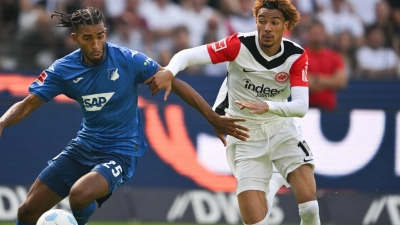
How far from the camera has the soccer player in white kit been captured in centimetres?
733

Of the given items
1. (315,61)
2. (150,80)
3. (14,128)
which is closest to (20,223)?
(150,80)

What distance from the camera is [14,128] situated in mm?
10906

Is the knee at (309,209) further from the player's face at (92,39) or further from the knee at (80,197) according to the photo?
the player's face at (92,39)

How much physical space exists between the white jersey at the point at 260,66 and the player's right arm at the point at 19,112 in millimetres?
1724

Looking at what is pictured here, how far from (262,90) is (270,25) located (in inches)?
25.8

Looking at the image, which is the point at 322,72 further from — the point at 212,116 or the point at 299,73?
the point at 212,116

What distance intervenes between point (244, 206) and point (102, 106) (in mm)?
1661

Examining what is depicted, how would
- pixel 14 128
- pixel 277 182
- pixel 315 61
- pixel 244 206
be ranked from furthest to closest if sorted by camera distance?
pixel 315 61
pixel 14 128
pixel 277 182
pixel 244 206

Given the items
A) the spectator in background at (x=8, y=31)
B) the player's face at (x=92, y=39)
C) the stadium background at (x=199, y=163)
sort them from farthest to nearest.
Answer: the spectator in background at (x=8, y=31) < the stadium background at (x=199, y=163) < the player's face at (x=92, y=39)

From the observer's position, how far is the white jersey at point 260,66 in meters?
7.47

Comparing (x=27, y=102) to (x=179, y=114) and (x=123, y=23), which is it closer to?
(x=179, y=114)

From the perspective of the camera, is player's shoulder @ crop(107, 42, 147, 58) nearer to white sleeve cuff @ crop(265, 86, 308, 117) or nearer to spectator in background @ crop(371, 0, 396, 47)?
white sleeve cuff @ crop(265, 86, 308, 117)

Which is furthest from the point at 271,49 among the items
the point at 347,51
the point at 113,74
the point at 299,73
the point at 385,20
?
the point at 385,20

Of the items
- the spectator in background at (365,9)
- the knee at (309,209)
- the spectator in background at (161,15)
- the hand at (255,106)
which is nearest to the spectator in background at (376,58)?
the spectator in background at (365,9)
